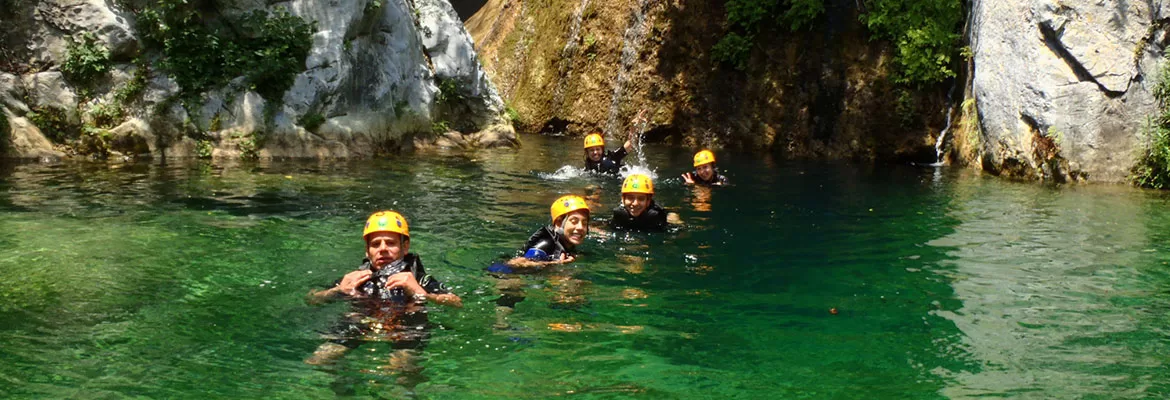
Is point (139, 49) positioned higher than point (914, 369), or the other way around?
point (139, 49)

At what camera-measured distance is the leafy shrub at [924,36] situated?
19.6 meters

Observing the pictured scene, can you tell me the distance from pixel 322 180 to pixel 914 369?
10901 millimetres

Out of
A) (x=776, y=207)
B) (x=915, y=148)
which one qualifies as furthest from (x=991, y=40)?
(x=776, y=207)

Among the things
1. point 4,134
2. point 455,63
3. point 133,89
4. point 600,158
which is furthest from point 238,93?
point 600,158

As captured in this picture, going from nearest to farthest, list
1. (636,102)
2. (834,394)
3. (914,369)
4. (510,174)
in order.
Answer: (834,394) → (914,369) → (510,174) → (636,102)

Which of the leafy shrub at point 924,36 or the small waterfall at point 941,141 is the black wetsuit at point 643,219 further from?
the leafy shrub at point 924,36

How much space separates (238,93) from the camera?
18656mm

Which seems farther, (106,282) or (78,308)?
(106,282)

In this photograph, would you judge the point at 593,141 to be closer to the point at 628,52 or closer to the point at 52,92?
the point at 52,92

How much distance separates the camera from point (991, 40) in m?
17.6

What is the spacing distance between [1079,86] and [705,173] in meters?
6.28

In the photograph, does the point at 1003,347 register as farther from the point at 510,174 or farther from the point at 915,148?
the point at 915,148

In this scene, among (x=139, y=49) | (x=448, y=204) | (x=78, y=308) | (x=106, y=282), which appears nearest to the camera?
(x=78, y=308)

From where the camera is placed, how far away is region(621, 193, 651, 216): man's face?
10625 mm
